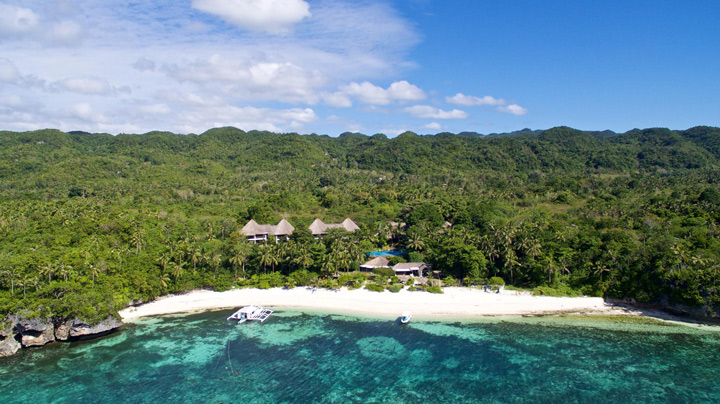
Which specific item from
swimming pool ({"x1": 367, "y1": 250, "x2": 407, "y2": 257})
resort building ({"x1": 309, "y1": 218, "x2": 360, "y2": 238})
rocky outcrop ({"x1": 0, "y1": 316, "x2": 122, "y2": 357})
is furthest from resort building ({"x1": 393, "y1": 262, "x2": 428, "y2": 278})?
rocky outcrop ({"x1": 0, "y1": 316, "x2": 122, "y2": 357})

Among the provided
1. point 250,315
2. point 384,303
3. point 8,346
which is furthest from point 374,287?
point 8,346

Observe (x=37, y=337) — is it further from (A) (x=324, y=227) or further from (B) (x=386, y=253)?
(A) (x=324, y=227)

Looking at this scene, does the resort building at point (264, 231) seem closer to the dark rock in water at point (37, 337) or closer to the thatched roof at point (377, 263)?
the thatched roof at point (377, 263)

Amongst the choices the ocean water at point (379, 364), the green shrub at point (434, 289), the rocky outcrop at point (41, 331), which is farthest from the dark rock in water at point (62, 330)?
the green shrub at point (434, 289)

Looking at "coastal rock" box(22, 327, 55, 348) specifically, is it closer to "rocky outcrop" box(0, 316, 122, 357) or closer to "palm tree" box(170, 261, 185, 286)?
"rocky outcrop" box(0, 316, 122, 357)

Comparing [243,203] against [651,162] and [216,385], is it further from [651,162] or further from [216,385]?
[651,162]

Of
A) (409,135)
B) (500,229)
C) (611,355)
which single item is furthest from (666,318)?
(409,135)
